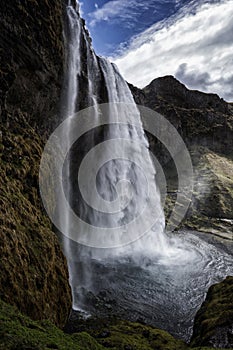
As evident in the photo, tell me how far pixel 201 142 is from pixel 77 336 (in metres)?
58.6

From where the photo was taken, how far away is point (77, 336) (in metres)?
7.40

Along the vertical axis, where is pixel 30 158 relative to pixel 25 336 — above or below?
above

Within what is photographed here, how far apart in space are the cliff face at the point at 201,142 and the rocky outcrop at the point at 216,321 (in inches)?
1048

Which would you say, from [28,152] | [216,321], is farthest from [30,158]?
[216,321]

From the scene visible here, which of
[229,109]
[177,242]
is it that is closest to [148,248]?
[177,242]

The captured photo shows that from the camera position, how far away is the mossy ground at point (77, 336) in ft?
17.2

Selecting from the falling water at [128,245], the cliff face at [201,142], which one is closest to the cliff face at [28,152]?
the falling water at [128,245]

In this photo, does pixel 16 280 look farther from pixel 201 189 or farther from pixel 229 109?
pixel 229 109

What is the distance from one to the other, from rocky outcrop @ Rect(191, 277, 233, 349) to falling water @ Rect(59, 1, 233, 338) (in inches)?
87.4

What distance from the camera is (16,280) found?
862 centimetres

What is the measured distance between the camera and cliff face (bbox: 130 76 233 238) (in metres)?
41.4

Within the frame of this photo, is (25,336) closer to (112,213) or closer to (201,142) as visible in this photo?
(112,213)

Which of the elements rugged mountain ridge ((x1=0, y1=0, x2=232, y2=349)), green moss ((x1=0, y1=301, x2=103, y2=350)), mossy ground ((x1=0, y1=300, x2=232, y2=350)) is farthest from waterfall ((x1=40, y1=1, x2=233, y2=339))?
green moss ((x1=0, y1=301, x2=103, y2=350))

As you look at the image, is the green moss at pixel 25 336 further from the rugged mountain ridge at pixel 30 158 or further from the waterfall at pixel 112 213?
the waterfall at pixel 112 213
